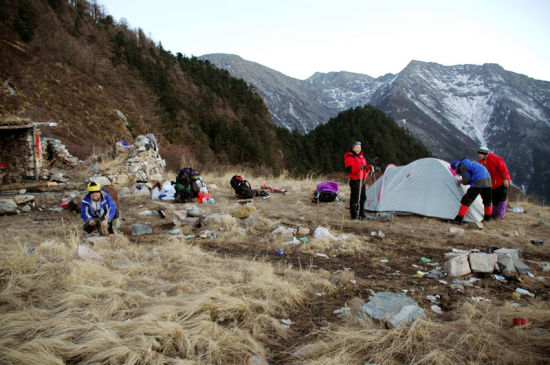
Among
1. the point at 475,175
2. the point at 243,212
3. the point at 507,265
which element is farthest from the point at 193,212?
the point at 475,175

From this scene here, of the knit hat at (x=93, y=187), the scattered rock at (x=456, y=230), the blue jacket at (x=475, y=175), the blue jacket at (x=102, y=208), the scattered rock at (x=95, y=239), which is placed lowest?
the scattered rock at (x=456, y=230)

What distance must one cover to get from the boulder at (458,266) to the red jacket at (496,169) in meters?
4.13

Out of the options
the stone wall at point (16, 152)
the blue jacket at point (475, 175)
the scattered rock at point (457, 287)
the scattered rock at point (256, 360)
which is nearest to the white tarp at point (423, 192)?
the blue jacket at point (475, 175)

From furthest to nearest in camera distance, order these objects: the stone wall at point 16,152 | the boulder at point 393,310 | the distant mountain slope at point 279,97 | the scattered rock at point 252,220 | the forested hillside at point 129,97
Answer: the distant mountain slope at point 279,97
the forested hillside at point 129,97
the stone wall at point 16,152
the scattered rock at point 252,220
the boulder at point 393,310

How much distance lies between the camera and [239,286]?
9.61 ft

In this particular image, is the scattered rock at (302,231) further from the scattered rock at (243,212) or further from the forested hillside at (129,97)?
the forested hillside at (129,97)

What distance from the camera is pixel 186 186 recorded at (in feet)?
25.5

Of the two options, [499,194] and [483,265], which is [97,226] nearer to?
[483,265]

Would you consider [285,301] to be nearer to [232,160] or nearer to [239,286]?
[239,286]

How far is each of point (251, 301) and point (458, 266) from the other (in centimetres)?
262

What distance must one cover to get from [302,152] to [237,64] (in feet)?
406

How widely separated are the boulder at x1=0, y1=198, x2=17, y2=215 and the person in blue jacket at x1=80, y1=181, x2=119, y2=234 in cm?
298

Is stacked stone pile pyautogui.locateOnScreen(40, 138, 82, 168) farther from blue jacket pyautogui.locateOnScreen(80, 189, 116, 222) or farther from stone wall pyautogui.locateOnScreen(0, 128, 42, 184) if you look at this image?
blue jacket pyautogui.locateOnScreen(80, 189, 116, 222)

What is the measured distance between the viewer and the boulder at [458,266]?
11.8 feet
